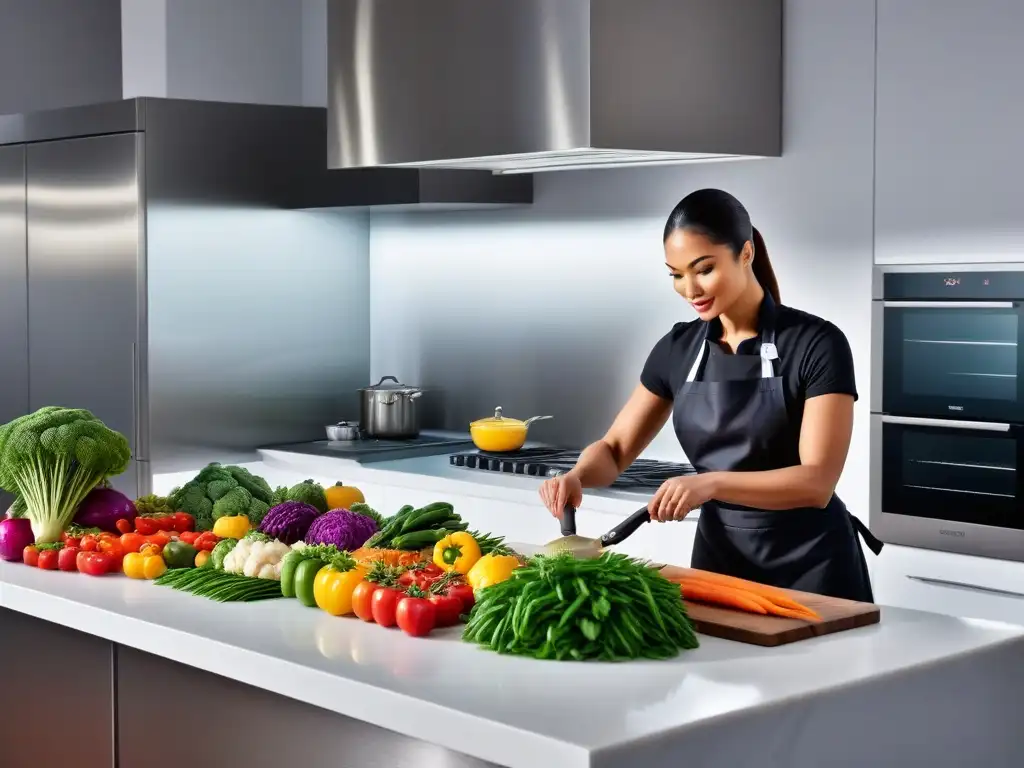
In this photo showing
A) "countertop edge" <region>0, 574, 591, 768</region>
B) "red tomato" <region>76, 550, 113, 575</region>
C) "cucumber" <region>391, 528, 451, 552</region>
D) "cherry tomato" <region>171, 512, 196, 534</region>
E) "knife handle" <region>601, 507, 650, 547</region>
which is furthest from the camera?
"cherry tomato" <region>171, 512, 196, 534</region>

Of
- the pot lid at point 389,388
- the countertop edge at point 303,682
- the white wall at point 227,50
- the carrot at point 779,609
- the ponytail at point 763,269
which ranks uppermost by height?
the white wall at point 227,50

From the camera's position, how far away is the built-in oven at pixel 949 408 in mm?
3324

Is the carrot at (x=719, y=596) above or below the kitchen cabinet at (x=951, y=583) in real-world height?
above

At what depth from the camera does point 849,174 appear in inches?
149

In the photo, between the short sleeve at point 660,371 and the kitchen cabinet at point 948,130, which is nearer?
the short sleeve at point 660,371

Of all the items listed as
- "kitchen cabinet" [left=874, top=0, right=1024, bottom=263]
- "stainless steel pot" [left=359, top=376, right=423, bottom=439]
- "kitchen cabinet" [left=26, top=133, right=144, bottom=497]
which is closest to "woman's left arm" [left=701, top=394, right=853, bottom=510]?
"kitchen cabinet" [left=874, top=0, right=1024, bottom=263]

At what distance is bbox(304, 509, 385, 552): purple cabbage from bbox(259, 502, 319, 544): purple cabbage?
57 mm

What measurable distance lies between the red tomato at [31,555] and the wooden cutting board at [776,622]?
1.29m

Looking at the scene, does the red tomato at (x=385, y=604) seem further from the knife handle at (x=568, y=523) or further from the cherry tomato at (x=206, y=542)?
the cherry tomato at (x=206, y=542)

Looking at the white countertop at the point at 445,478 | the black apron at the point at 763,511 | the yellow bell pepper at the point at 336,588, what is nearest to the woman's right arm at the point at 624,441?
the black apron at the point at 763,511

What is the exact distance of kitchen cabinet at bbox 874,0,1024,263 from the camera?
3.36 m

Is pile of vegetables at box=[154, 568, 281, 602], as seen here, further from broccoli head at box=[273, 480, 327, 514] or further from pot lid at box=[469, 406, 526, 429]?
pot lid at box=[469, 406, 526, 429]

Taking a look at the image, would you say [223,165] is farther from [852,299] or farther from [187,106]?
[852,299]

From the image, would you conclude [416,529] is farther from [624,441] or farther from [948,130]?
[948,130]
